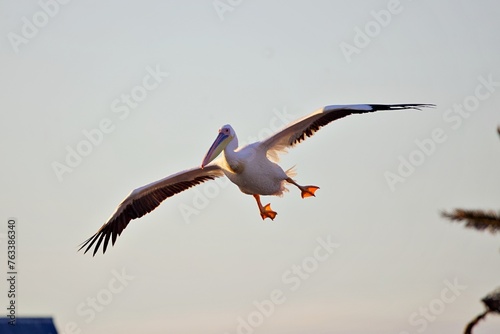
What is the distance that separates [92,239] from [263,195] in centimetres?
302

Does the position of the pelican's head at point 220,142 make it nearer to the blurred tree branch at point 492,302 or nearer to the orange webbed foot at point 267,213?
the orange webbed foot at point 267,213

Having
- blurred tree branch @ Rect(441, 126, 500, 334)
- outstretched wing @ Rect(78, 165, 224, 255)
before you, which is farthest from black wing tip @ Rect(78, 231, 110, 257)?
blurred tree branch @ Rect(441, 126, 500, 334)

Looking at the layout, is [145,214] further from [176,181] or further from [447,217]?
[447,217]

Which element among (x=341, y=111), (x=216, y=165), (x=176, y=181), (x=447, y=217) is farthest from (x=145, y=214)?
(x=447, y=217)

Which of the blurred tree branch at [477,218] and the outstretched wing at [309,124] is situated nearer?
the blurred tree branch at [477,218]

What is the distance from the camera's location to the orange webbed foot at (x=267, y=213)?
1528cm

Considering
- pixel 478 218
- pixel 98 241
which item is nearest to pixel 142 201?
pixel 98 241

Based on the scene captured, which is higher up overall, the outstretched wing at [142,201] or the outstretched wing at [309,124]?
the outstretched wing at [142,201]

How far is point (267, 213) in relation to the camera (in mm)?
15352

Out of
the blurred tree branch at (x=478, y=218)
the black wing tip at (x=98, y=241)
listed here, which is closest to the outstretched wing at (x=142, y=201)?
the black wing tip at (x=98, y=241)

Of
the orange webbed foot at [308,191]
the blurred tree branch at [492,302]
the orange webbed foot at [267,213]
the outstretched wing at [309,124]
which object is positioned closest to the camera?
the blurred tree branch at [492,302]

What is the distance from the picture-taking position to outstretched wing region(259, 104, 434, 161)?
13.3 m

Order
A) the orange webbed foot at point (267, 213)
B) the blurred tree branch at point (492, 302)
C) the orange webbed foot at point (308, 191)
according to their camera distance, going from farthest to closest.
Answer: the orange webbed foot at point (267, 213), the orange webbed foot at point (308, 191), the blurred tree branch at point (492, 302)

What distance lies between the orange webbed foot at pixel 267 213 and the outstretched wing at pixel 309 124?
4.38 ft
